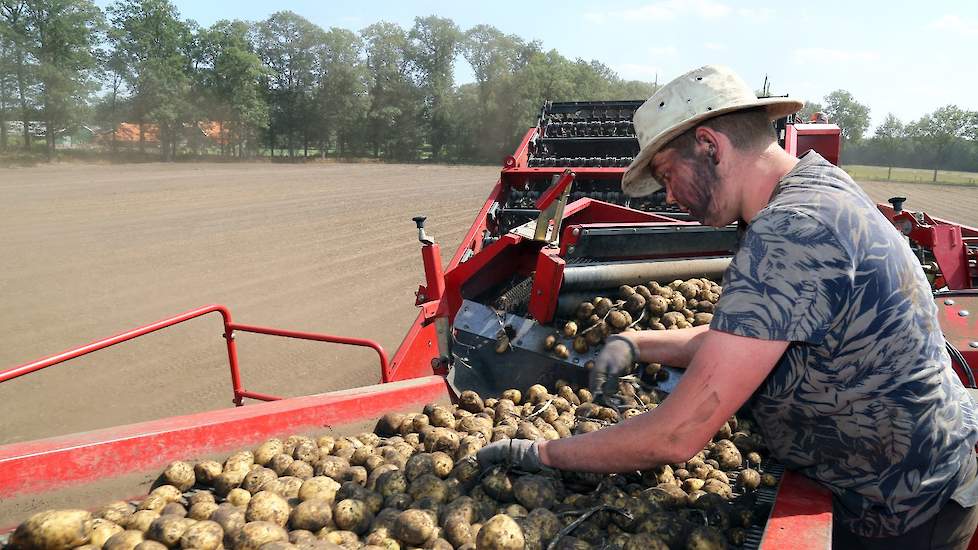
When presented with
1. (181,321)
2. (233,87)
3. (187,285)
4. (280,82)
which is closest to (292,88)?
(280,82)

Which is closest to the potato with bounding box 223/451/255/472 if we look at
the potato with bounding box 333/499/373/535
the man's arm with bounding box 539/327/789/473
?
the potato with bounding box 333/499/373/535

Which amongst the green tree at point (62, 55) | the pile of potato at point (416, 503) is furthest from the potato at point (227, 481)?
the green tree at point (62, 55)

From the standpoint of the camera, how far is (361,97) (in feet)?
168

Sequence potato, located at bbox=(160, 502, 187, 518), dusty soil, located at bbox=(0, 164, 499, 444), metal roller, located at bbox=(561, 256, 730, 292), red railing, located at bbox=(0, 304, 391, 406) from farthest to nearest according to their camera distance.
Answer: dusty soil, located at bbox=(0, 164, 499, 444) → metal roller, located at bbox=(561, 256, 730, 292) → red railing, located at bbox=(0, 304, 391, 406) → potato, located at bbox=(160, 502, 187, 518)

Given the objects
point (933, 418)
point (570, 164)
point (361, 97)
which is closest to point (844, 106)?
point (361, 97)

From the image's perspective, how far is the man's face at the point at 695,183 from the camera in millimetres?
1879

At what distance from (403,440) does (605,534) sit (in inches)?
38.9

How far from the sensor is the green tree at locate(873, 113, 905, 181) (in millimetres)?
62875

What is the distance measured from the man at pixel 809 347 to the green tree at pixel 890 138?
7081 centimetres

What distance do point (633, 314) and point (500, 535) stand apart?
204 centimetres

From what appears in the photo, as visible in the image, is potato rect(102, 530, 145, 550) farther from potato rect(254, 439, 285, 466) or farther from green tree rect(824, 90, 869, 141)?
green tree rect(824, 90, 869, 141)

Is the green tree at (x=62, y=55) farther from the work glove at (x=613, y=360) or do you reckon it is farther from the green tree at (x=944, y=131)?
the green tree at (x=944, y=131)

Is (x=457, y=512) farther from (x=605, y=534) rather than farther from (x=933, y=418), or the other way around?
(x=933, y=418)

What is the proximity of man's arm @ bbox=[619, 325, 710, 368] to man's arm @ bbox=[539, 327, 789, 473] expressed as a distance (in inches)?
33.1
